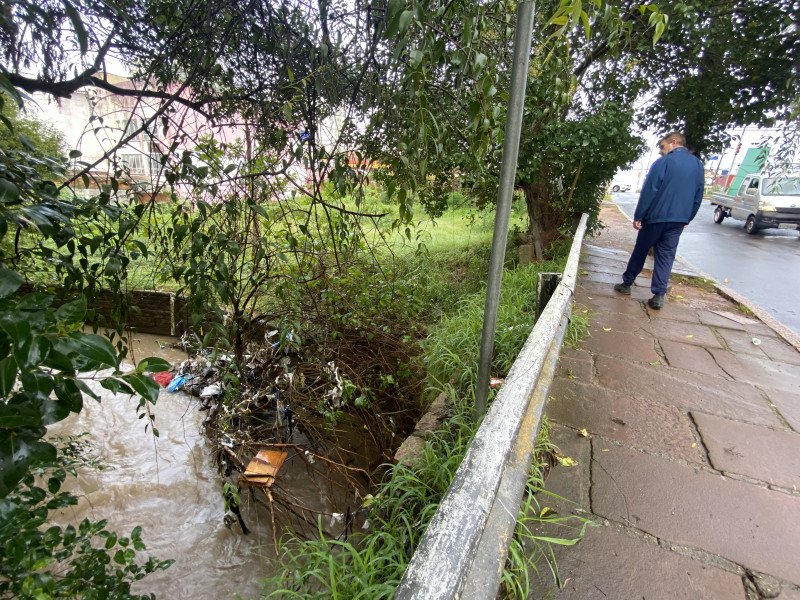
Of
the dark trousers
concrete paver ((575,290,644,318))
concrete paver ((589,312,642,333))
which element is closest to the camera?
concrete paver ((589,312,642,333))

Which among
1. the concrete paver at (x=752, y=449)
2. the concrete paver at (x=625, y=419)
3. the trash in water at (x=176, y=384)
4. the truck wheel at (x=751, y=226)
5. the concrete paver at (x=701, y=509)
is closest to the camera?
the concrete paver at (x=701, y=509)

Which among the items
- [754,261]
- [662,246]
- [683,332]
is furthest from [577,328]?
[754,261]

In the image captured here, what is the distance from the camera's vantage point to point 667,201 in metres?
4.24

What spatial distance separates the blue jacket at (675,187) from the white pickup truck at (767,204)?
1119cm

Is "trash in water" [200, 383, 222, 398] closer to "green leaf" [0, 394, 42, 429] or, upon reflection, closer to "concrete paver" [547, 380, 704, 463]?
"concrete paver" [547, 380, 704, 463]

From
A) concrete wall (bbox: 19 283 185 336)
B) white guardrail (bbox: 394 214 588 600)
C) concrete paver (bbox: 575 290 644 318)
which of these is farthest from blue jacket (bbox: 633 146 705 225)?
concrete wall (bbox: 19 283 185 336)

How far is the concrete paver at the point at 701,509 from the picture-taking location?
61.8 inches

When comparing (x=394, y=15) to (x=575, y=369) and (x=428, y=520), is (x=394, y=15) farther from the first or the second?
(x=575, y=369)

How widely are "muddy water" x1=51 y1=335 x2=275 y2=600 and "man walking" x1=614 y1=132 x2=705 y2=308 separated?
175 inches

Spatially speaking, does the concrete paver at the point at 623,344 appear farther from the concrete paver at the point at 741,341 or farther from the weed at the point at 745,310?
the weed at the point at 745,310

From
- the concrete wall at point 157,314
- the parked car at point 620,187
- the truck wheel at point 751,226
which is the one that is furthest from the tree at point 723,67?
the parked car at point 620,187

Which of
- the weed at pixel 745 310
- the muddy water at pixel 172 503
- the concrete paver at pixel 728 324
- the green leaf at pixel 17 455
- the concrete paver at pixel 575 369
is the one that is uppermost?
the green leaf at pixel 17 455

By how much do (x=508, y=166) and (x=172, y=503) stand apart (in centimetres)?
377

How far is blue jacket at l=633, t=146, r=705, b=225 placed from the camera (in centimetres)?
418
